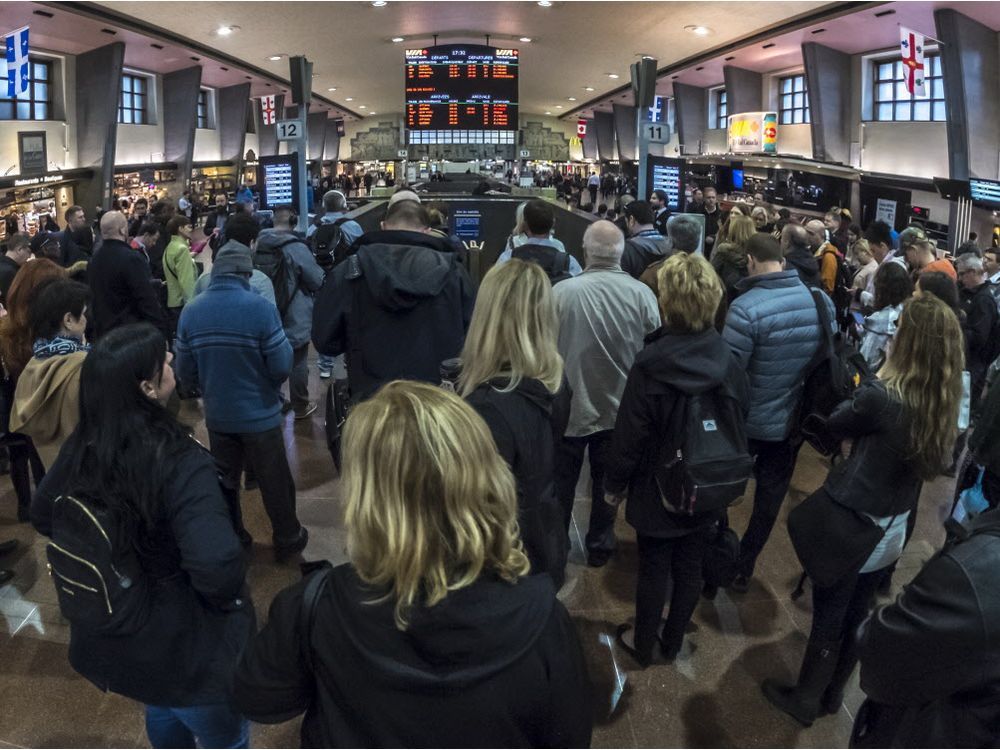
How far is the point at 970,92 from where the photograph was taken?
12.4 metres

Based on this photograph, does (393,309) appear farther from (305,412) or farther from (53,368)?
(305,412)

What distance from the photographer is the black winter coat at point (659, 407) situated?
2.65 meters

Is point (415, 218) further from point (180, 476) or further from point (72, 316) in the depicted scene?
point (180, 476)

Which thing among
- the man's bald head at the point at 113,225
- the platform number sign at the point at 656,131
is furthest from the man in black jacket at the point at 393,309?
the platform number sign at the point at 656,131

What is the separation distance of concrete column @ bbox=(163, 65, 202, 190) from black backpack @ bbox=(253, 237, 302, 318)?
65.8ft

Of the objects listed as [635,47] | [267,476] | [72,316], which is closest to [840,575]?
[267,476]

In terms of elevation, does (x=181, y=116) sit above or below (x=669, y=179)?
above

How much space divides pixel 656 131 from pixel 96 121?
16.3 meters

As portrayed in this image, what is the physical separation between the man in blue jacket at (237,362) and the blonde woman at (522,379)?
1.37 m

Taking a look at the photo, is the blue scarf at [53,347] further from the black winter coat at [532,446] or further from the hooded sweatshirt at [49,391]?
the black winter coat at [532,446]

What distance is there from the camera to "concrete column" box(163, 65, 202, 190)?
22.6m

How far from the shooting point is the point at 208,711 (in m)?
1.94

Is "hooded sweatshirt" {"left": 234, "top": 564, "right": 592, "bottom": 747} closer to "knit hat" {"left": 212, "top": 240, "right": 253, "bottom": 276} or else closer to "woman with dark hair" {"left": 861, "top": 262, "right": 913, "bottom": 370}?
"knit hat" {"left": 212, "top": 240, "right": 253, "bottom": 276}

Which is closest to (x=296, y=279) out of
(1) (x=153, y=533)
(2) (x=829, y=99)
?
(1) (x=153, y=533)
